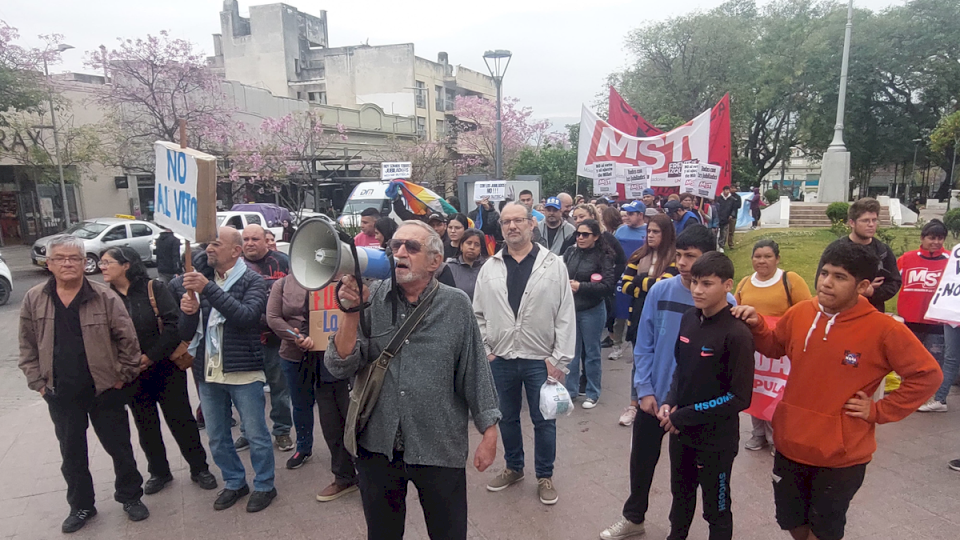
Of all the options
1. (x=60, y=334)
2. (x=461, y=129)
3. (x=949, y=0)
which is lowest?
(x=60, y=334)

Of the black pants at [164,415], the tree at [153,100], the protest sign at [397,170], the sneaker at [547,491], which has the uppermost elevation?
the tree at [153,100]

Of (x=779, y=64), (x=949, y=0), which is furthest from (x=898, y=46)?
(x=779, y=64)

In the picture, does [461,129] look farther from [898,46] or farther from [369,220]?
[369,220]

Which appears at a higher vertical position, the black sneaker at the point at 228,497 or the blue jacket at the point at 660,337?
the blue jacket at the point at 660,337

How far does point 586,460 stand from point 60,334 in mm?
3693

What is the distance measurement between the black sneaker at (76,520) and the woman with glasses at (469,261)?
292cm

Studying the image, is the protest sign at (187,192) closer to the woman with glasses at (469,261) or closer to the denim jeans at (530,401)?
the woman with glasses at (469,261)

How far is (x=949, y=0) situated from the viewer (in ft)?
95.3

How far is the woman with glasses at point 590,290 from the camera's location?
5168 millimetres

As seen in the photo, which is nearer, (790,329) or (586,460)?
(790,329)

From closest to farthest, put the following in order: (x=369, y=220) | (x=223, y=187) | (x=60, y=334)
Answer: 1. (x=60, y=334)
2. (x=369, y=220)
3. (x=223, y=187)

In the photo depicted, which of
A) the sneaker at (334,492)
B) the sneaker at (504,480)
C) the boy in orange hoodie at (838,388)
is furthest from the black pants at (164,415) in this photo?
the boy in orange hoodie at (838,388)

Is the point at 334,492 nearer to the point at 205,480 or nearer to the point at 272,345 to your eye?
the point at 205,480

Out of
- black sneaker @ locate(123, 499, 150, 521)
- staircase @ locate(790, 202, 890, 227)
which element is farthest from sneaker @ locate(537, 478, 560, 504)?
staircase @ locate(790, 202, 890, 227)
